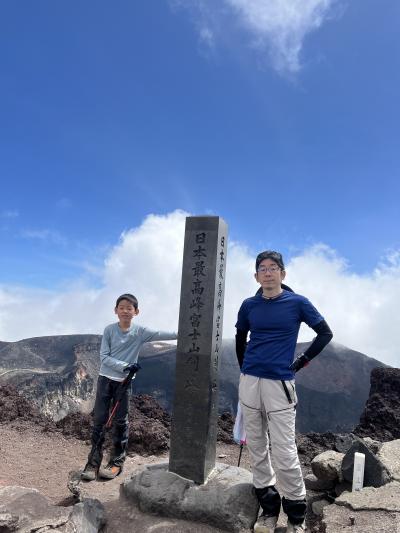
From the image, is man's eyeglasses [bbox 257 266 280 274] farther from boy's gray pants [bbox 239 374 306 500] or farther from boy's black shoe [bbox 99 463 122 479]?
boy's black shoe [bbox 99 463 122 479]

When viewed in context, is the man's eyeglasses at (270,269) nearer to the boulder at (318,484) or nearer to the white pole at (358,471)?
the white pole at (358,471)

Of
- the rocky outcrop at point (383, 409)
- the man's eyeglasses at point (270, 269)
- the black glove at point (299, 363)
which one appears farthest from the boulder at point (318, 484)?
the rocky outcrop at point (383, 409)

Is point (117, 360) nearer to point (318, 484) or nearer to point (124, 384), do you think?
point (124, 384)

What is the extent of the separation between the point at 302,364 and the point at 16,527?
12.1 ft

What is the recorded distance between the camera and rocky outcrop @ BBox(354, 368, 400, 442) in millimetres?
9852

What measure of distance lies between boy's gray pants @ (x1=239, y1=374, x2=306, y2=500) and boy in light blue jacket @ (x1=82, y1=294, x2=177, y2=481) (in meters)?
2.03

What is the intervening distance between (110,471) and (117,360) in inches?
74.2

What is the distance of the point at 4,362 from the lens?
33.5m

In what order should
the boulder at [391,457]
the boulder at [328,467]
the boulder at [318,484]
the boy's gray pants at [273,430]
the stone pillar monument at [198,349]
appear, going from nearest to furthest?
the boy's gray pants at [273,430] < the stone pillar monument at [198,349] < the boulder at [391,457] < the boulder at [328,467] < the boulder at [318,484]

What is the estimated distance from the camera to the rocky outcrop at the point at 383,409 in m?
9.85

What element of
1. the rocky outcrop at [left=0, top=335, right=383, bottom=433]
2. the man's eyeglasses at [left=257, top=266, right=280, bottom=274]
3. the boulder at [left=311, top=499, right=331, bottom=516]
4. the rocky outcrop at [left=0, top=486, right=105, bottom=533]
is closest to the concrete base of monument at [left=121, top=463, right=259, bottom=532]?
the rocky outcrop at [left=0, top=486, right=105, bottom=533]

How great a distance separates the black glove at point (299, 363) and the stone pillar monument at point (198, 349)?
1.43 meters

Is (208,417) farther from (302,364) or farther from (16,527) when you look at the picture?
(16,527)

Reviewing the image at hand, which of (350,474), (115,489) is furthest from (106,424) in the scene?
(350,474)
